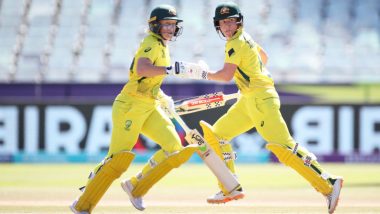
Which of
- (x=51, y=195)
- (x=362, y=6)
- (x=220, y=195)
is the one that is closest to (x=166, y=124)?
(x=220, y=195)

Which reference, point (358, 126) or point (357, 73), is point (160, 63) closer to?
point (358, 126)

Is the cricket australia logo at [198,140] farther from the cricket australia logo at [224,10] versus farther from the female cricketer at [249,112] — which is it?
the cricket australia logo at [224,10]

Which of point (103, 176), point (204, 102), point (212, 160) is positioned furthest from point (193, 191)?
point (103, 176)

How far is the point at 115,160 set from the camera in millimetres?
7582

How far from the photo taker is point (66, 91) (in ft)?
57.6

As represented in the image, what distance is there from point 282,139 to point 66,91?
10135 millimetres

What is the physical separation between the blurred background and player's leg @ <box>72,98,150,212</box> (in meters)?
8.10

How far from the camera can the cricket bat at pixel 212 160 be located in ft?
25.8

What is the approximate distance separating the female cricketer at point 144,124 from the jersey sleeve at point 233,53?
497 mm

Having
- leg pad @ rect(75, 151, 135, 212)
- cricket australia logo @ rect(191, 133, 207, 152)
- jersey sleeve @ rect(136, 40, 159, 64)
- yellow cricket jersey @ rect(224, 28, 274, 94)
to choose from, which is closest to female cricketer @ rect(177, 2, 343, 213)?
yellow cricket jersey @ rect(224, 28, 274, 94)

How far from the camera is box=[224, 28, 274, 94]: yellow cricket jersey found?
319 inches

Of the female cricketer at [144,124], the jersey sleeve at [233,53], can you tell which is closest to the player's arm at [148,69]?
the female cricketer at [144,124]

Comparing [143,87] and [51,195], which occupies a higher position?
[143,87]

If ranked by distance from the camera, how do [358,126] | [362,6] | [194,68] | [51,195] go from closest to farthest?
[194,68] → [51,195] → [358,126] → [362,6]
